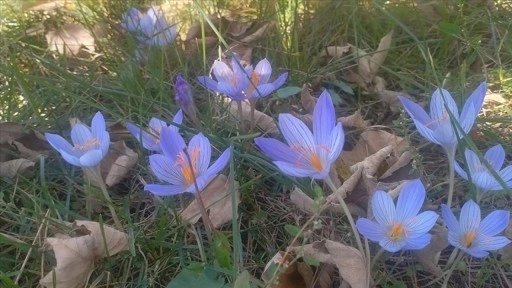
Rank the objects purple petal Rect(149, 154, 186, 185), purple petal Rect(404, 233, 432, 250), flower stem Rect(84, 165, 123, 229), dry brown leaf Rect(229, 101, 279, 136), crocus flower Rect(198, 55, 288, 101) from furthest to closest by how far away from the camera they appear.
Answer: dry brown leaf Rect(229, 101, 279, 136), crocus flower Rect(198, 55, 288, 101), flower stem Rect(84, 165, 123, 229), purple petal Rect(149, 154, 186, 185), purple petal Rect(404, 233, 432, 250)

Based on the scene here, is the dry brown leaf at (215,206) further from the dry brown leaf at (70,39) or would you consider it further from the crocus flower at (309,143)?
the dry brown leaf at (70,39)

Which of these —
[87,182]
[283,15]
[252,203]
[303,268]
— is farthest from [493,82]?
[87,182]

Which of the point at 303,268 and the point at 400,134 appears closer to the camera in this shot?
the point at 303,268

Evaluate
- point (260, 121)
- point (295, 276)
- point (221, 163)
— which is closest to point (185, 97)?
point (260, 121)

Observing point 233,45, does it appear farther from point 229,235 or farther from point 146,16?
point 229,235

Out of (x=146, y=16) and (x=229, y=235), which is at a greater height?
(x=146, y=16)

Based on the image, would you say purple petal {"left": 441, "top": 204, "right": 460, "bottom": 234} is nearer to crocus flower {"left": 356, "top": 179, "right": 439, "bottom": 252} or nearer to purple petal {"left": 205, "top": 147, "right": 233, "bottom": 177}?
crocus flower {"left": 356, "top": 179, "right": 439, "bottom": 252}

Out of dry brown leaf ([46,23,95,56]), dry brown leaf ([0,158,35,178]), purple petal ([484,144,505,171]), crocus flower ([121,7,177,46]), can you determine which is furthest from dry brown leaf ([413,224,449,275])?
dry brown leaf ([46,23,95,56])
